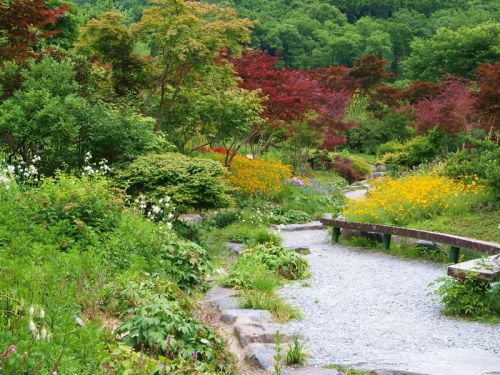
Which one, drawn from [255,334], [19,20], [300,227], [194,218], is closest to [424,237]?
[300,227]

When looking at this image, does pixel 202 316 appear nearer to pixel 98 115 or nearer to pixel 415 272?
pixel 415 272

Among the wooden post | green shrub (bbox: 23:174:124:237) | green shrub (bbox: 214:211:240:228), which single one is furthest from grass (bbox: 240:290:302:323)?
green shrub (bbox: 214:211:240:228)

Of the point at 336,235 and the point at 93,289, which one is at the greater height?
the point at 93,289

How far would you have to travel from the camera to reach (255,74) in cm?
1554

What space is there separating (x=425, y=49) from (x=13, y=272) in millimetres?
35656

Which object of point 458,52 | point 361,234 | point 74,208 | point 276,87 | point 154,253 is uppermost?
point 458,52

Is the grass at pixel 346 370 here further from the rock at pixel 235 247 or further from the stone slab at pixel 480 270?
the rock at pixel 235 247

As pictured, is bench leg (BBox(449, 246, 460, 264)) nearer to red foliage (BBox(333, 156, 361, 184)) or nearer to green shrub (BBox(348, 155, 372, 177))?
red foliage (BBox(333, 156, 361, 184))

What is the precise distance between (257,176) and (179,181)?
5.30 meters

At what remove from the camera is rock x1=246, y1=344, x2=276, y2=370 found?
4.60 meters

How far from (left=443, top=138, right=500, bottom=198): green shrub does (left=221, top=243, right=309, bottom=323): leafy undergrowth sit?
3.80 m

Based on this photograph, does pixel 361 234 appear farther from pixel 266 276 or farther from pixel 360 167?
pixel 360 167

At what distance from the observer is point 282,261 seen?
26.4 ft

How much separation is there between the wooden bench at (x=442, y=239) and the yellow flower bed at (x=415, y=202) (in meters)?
0.61
